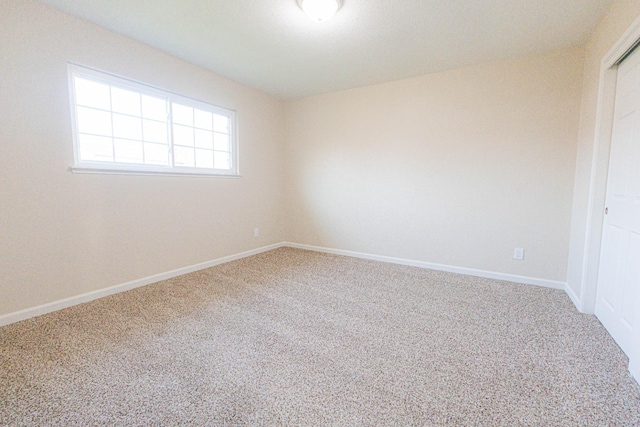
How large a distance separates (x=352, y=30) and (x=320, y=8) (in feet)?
1.62

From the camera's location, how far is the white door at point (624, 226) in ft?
5.59

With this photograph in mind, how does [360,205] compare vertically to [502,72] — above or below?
below

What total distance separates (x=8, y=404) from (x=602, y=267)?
3752 mm

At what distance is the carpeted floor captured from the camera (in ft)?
4.17

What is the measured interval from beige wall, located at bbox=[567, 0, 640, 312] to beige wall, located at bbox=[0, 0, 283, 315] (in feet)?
12.1

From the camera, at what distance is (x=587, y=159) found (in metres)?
2.38

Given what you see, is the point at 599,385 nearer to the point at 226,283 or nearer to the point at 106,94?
the point at 226,283

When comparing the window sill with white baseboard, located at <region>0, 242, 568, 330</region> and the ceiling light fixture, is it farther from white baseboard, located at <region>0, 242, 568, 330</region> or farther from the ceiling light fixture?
the ceiling light fixture

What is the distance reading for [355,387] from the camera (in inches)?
56.5

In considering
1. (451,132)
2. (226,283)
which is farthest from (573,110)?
(226,283)

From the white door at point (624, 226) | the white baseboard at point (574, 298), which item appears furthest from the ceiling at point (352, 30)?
the white baseboard at point (574, 298)

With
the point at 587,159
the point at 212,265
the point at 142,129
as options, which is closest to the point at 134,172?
the point at 142,129

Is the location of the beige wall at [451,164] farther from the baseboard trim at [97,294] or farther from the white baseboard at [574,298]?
the baseboard trim at [97,294]

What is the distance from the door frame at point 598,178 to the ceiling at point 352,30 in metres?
0.50
